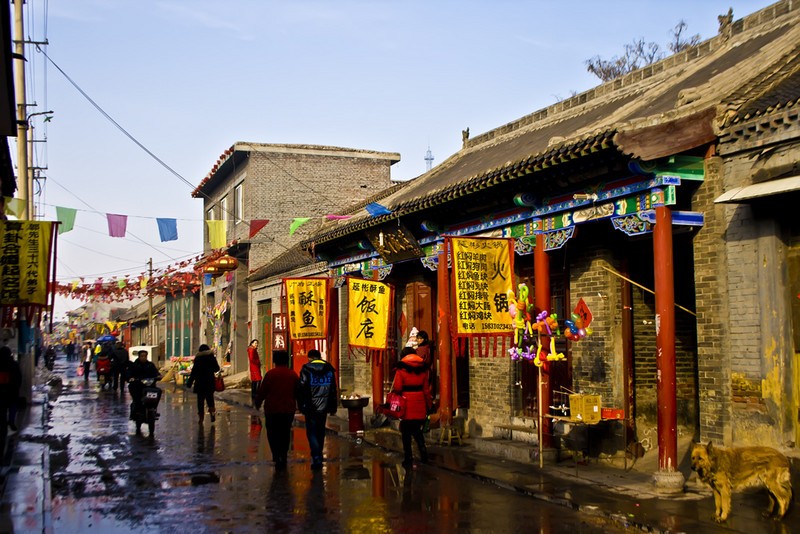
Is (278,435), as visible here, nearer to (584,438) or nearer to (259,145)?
(584,438)

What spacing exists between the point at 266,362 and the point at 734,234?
2387cm

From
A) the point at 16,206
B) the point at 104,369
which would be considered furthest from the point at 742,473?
the point at 104,369

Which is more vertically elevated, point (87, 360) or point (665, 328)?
point (665, 328)

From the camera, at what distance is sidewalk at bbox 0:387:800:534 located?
8367 mm

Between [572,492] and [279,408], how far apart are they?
14.8ft

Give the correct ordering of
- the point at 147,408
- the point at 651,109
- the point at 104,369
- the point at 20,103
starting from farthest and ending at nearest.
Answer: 1. the point at 104,369
2. the point at 20,103
3. the point at 147,408
4. the point at 651,109

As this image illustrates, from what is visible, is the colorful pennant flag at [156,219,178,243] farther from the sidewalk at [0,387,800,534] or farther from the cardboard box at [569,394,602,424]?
the cardboard box at [569,394,602,424]

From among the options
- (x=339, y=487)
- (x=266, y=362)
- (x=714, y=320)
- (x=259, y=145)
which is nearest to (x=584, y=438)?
(x=714, y=320)

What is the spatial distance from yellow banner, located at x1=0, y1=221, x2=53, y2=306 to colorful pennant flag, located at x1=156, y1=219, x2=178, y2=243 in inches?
505

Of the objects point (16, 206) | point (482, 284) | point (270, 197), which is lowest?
point (482, 284)

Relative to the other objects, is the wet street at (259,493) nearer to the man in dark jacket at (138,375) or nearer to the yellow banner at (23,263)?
the man in dark jacket at (138,375)

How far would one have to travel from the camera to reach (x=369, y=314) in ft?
57.0

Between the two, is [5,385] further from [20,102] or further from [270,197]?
[270,197]

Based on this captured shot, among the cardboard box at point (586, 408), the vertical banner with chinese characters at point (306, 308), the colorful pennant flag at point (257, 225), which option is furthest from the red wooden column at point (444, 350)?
the colorful pennant flag at point (257, 225)
